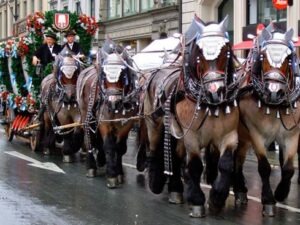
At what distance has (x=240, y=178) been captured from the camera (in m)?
8.88

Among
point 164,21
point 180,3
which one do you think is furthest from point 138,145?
point 164,21

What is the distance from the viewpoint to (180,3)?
87.0ft

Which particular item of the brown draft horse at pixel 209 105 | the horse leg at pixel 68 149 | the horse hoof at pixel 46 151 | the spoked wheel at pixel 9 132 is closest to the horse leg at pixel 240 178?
the brown draft horse at pixel 209 105

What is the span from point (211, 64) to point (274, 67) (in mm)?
750

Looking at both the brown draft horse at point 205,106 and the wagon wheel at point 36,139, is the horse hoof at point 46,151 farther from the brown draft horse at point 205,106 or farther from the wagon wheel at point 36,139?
the brown draft horse at point 205,106

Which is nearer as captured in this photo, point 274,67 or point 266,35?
point 274,67

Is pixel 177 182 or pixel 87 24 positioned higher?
pixel 87 24

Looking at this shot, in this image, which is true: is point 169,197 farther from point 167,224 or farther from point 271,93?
point 271,93

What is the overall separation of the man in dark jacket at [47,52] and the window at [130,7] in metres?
17.6

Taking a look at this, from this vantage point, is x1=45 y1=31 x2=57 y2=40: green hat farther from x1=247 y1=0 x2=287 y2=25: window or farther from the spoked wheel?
x1=247 y1=0 x2=287 y2=25: window

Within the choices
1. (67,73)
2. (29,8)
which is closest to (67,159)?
(67,73)

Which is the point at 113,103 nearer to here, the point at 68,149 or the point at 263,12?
the point at 68,149

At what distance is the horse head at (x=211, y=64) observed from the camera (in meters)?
7.37

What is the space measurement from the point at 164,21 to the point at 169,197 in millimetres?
20326
